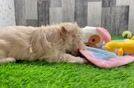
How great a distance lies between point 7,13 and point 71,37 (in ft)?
4.17

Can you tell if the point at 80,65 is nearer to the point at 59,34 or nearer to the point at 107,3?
the point at 59,34

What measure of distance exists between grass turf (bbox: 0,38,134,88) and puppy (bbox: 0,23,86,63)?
0.06 meters

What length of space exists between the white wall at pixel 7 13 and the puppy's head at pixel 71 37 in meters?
1.16

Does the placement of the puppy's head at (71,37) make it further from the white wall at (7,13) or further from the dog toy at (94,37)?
the white wall at (7,13)

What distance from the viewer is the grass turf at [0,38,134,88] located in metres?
0.97

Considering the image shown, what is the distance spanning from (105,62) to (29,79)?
378 mm

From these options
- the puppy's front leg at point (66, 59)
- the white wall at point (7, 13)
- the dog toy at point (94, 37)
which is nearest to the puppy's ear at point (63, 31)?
the puppy's front leg at point (66, 59)

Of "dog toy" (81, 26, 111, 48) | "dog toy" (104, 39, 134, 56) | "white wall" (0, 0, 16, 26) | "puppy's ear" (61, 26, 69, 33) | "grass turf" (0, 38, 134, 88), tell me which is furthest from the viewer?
"white wall" (0, 0, 16, 26)

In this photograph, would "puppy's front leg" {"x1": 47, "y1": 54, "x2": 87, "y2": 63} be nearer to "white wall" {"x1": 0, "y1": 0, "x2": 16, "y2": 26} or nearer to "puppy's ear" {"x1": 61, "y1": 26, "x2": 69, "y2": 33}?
"puppy's ear" {"x1": 61, "y1": 26, "x2": 69, "y2": 33}

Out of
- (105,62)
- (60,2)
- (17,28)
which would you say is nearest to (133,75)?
(105,62)

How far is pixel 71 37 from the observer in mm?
1351

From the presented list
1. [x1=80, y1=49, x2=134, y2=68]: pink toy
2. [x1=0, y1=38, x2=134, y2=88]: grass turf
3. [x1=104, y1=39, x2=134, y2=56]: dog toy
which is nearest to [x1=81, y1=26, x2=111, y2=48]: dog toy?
[x1=104, y1=39, x2=134, y2=56]: dog toy

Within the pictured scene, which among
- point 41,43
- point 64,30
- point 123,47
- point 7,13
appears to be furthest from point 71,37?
point 7,13

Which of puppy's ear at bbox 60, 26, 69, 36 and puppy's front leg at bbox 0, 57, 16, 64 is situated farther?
puppy's ear at bbox 60, 26, 69, 36
